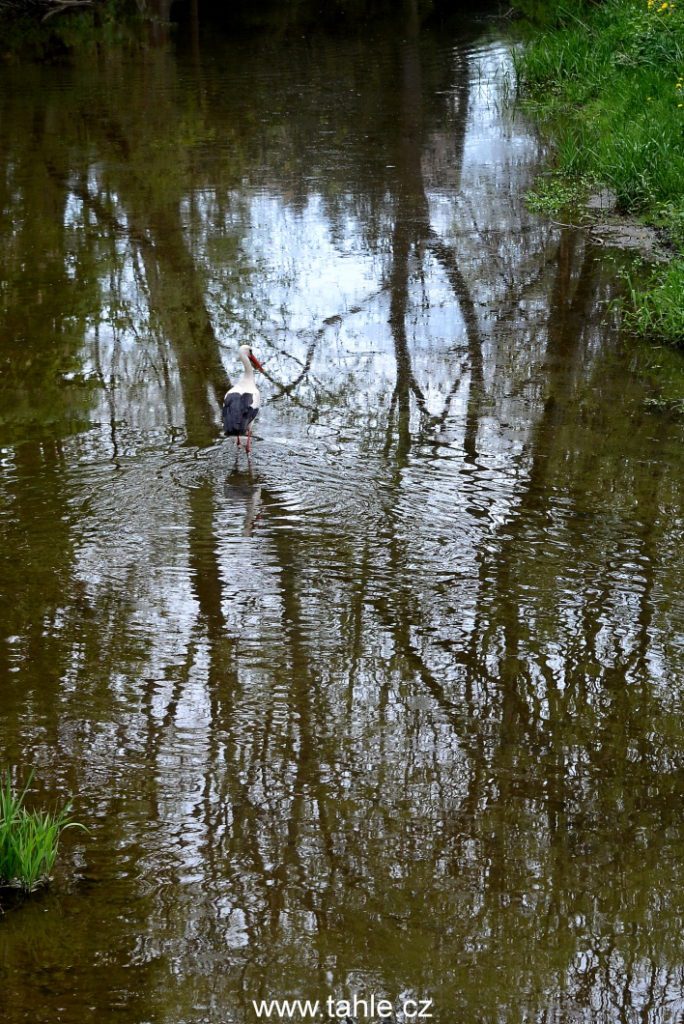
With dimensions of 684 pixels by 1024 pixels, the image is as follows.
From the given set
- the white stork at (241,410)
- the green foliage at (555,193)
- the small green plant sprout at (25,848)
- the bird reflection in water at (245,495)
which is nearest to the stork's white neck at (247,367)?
the white stork at (241,410)

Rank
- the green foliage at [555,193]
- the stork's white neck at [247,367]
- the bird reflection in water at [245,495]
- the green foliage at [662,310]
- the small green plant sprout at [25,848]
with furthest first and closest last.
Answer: the green foliage at [555,193]
the green foliage at [662,310]
the stork's white neck at [247,367]
the bird reflection in water at [245,495]
the small green plant sprout at [25,848]

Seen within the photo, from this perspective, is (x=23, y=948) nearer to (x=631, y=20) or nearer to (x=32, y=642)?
(x=32, y=642)

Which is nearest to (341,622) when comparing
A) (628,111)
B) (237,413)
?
(237,413)

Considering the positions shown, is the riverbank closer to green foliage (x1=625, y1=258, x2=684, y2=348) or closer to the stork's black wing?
green foliage (x1=625, y1=258, x2=684, y2=348)

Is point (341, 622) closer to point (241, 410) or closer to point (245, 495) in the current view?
point (245, 495)

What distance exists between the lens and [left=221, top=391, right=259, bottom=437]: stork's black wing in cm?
743

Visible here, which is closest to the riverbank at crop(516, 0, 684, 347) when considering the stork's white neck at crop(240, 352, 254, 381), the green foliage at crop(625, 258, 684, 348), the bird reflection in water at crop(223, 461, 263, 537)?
the green foliage at crop(625, 258, 684, 348)

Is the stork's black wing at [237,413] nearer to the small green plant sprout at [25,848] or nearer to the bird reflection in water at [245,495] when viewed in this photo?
the bird reflection in water at [245,495]

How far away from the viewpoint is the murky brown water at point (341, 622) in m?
3.82

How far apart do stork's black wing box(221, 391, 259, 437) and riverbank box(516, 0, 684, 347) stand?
11.9 ft

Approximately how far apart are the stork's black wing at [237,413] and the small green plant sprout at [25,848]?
12.4 feet

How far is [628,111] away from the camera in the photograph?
13.6 metres

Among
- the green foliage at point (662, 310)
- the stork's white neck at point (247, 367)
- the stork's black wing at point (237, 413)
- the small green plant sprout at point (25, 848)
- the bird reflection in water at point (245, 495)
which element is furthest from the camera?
the green foliage at point (662, 310)

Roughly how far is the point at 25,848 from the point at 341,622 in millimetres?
2286
